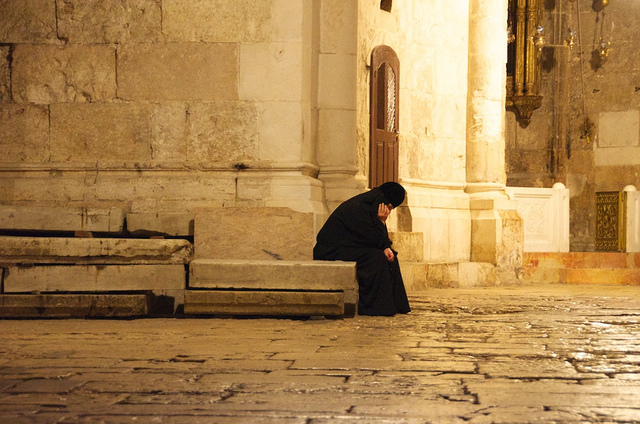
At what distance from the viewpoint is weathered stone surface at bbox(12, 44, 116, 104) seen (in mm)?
8430

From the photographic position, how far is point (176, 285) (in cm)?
714

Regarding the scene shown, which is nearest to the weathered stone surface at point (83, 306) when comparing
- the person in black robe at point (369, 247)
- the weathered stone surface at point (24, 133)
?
the person in black robe at point (369, 247)

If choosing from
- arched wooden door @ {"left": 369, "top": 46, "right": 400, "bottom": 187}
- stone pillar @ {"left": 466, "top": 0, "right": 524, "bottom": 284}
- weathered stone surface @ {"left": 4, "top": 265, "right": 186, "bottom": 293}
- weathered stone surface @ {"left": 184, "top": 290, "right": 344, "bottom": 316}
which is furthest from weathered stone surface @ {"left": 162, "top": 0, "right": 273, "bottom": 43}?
stone pillar @ {"left": 466, "top": 0, "right": 524, "bottom": 284}

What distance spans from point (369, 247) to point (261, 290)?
138cm

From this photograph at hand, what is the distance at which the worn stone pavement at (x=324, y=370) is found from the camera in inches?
135

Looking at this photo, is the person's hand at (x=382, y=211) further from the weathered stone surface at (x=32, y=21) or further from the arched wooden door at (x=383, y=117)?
the weathered stone surface at (x=32, y=21)

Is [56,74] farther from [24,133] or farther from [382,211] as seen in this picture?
[382,211]

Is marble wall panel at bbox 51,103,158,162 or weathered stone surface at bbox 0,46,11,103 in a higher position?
weathered stone surface at bbox 0,46,11,103

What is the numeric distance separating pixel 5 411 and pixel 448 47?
1049 centimetres

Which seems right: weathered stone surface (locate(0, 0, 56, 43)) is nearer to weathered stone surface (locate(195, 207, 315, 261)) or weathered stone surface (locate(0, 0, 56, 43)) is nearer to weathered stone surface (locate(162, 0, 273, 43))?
weathered stone surface (locate(162, 0, 273, 43))

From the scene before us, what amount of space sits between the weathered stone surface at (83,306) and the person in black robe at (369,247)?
179 cm

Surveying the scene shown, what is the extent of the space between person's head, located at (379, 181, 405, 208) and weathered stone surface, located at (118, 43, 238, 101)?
1748 millimetres

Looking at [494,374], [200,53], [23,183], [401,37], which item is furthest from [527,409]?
[401,37]

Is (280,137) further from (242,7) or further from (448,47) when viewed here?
(448,47)
